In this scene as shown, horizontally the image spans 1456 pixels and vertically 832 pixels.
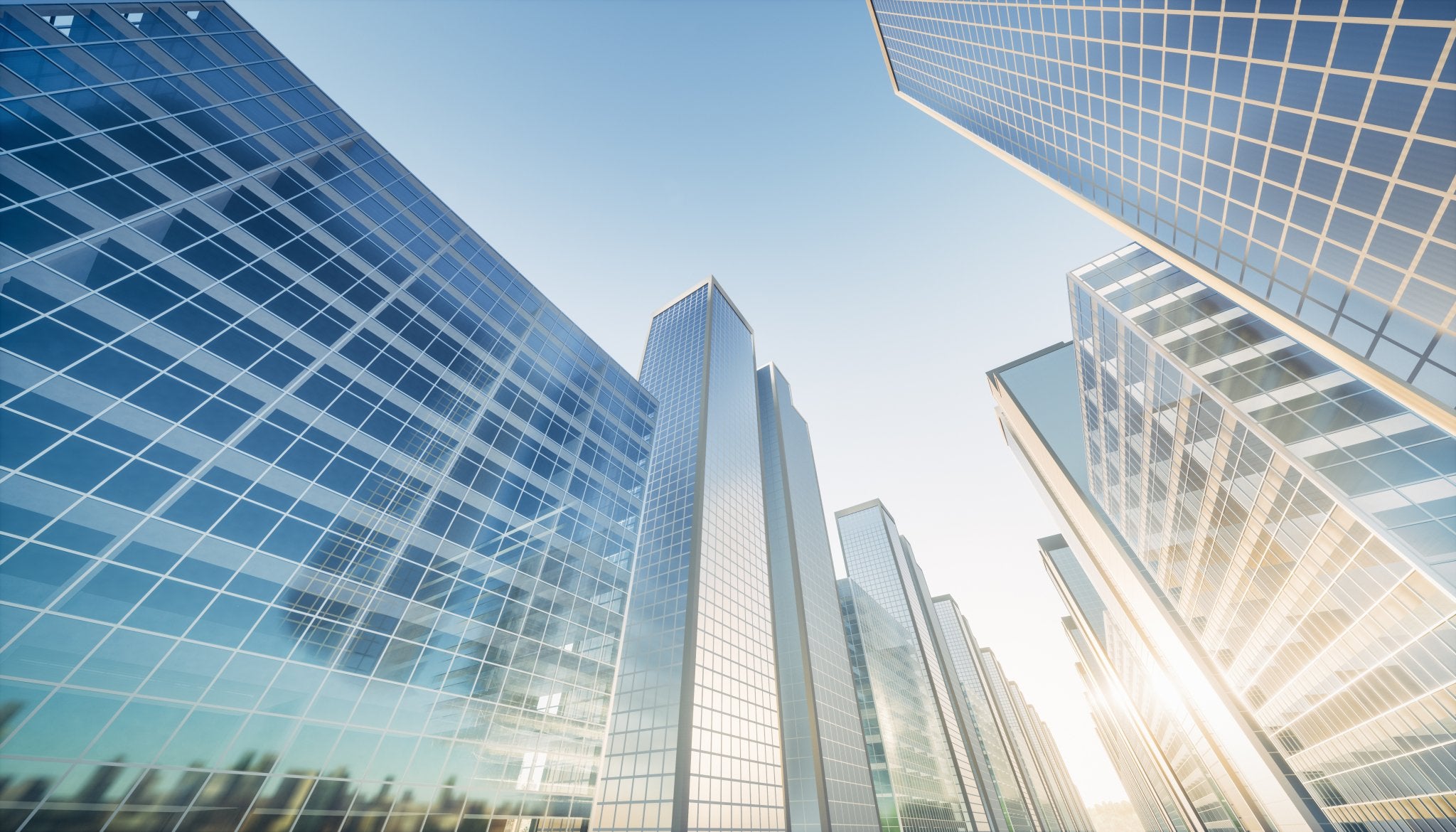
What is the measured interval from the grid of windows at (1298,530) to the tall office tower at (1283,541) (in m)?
0.10

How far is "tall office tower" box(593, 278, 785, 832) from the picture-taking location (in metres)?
34.5

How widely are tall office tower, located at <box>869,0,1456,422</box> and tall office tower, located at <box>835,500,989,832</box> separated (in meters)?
67.9

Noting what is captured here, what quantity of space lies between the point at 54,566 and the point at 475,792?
18799 mm

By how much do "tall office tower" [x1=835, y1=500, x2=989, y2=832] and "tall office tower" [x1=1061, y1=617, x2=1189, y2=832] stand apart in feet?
170

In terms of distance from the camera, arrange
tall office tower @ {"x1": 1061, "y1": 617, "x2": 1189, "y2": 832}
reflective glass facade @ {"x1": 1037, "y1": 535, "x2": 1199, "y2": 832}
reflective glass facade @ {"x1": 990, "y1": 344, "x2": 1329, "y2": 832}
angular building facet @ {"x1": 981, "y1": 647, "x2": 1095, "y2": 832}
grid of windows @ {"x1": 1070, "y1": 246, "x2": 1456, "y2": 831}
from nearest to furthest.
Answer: grid of windows @ {"x1": 1070, "y1": 246, "x2": 1456, "y2": 831}, reflective glass facade @ {"x1": 990, "y1": 344, "x2": 1329, "y2": 832}, reflective glass facade @ {"x1": 1037, "y1": 535, "x2": 1199, "y2": 832}, tall office tower @ {"x1": 1061, "y1": 617, "x2": 1189, "y2": 832}, angular building facet @ {"x1": 981, "y1": 647, "x2": 1095, "y2": 832}

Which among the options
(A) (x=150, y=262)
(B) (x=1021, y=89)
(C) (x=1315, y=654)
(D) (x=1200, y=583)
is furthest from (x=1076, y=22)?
(A) (x=150, y=262)

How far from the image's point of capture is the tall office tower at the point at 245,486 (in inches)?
620

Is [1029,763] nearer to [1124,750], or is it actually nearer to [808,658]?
[1124,750]

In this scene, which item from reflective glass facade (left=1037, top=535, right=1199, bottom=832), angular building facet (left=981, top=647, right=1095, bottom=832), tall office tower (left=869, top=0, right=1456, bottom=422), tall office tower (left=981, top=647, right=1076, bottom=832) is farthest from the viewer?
tall office tower (left=981, top=647, right=1076, bottom=832)

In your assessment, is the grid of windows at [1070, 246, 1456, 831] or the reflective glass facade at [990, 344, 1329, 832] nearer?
the grid of windows at [1070, 246, 1456, 831]

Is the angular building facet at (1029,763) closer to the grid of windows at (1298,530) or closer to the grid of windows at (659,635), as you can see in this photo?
the grid of windows at (1298,530)

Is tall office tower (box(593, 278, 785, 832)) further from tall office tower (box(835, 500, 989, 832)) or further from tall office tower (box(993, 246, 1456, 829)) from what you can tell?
tall office tower (box(993, 246, 1456, 829))

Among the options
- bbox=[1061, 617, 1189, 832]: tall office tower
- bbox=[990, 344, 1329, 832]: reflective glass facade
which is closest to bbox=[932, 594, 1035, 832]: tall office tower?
bbox=[1061, 617, 1189, 832]: tall office tower

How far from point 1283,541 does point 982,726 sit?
128945 millimetres
